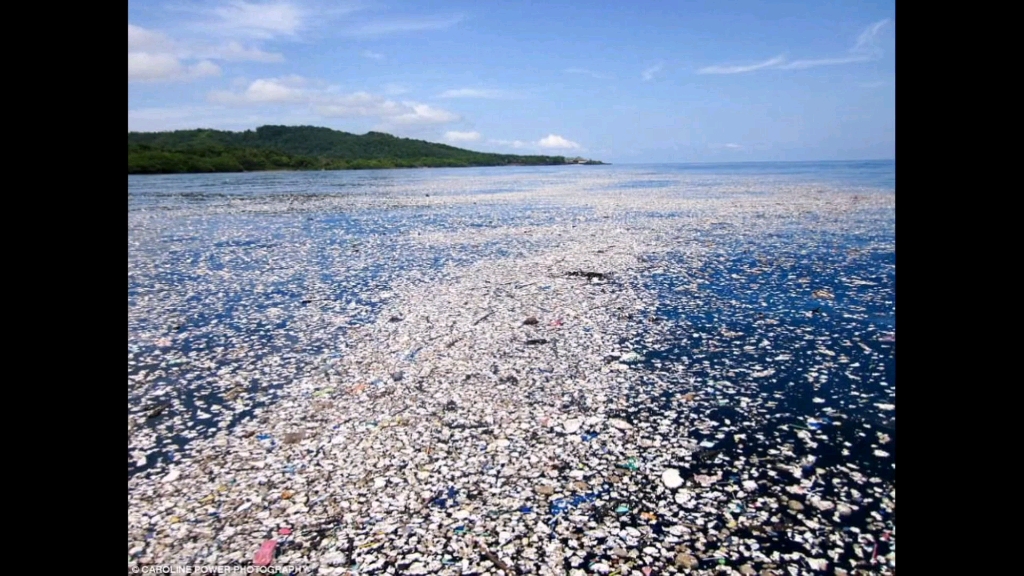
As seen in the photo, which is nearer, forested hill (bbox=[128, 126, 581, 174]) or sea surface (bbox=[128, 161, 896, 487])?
sea surface (bbox=[128, 161, 896, 487])

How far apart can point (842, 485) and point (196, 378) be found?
6.78 m

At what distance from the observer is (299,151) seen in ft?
498

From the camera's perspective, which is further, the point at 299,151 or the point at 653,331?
the point at 299,151

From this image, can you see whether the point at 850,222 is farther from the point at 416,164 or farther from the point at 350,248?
the point at 416,164

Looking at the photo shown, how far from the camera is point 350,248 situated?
16.6 m

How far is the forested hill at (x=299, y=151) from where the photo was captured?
106 m

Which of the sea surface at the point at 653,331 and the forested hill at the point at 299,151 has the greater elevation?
the forested hill at the point at 299,151

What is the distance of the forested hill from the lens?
106 meters

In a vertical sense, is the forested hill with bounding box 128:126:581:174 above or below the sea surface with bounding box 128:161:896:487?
above

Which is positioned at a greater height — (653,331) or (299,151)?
(299,151)

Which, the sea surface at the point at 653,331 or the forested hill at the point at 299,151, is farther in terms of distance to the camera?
the forested hill at the point at 299,151
